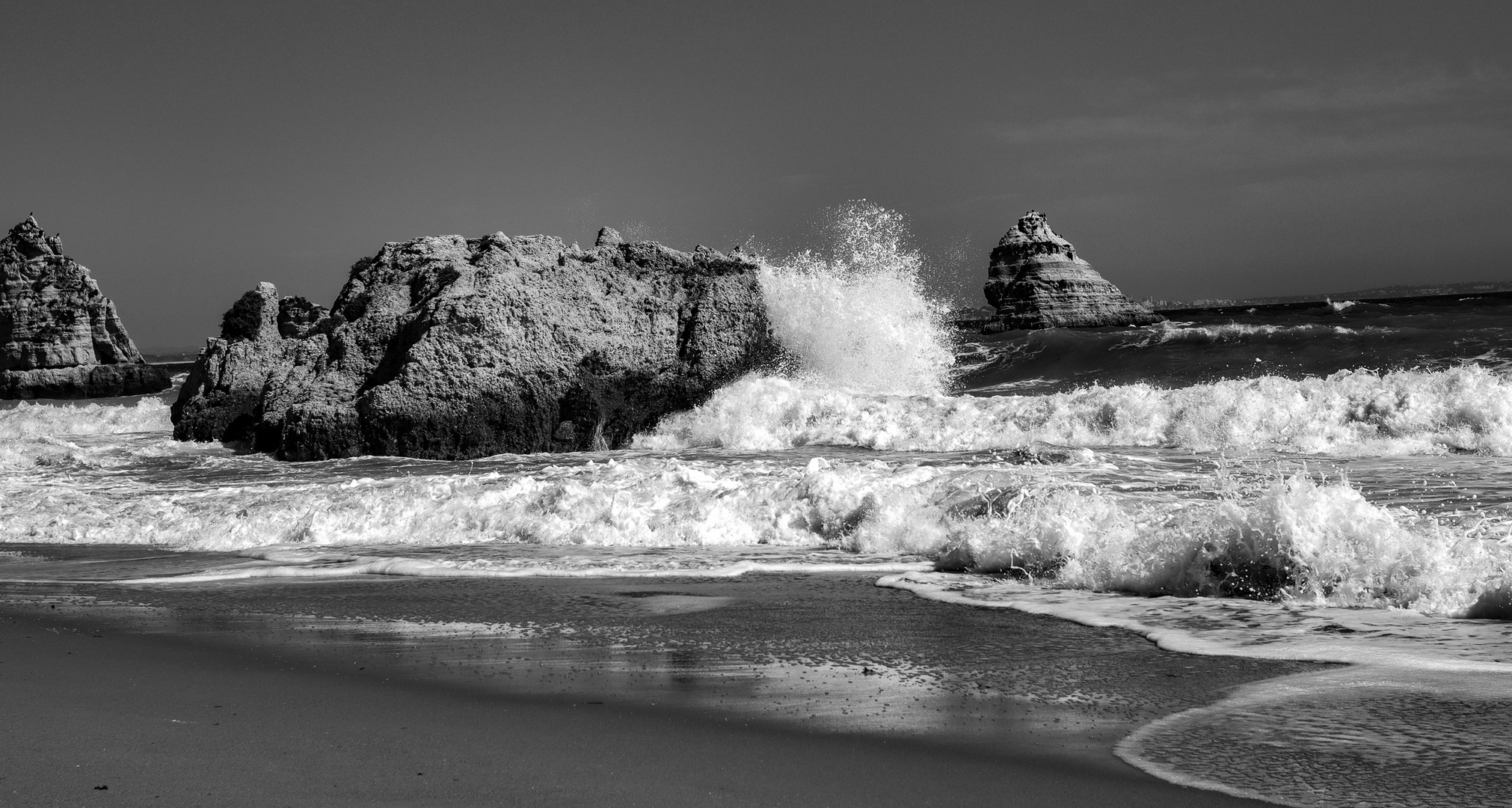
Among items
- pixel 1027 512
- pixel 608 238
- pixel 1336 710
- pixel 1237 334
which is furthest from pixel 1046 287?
pixel 1336 710

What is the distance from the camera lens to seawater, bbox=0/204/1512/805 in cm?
376

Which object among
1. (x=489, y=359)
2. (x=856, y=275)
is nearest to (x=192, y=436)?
(x=489, y=359)

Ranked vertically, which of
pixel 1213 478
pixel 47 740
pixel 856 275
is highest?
pixel 856 275

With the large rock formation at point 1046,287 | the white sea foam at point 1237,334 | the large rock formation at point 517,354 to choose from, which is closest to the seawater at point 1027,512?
the large rock formation at point 517,354

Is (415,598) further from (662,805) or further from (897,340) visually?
(897,340)

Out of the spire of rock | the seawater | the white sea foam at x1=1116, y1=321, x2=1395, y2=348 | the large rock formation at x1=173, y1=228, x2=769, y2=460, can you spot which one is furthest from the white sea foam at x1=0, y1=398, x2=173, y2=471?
the white sea foam at x1=1116, y1=321, x2=1395, y2=348

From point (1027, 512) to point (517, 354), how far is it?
6.92 m

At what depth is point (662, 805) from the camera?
Answer: 2871 millimetres

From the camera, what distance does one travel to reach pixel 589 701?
12.6ft

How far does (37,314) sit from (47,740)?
148ft

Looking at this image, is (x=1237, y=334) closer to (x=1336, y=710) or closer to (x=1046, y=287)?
(x=1336, y=710)

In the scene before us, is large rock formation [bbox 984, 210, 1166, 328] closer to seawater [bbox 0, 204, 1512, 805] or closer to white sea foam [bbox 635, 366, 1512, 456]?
seawater [bbox 0, 204, 1512, 805]

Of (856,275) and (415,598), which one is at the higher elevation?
(856,275)

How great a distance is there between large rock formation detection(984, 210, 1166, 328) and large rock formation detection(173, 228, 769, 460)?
37289 mm
